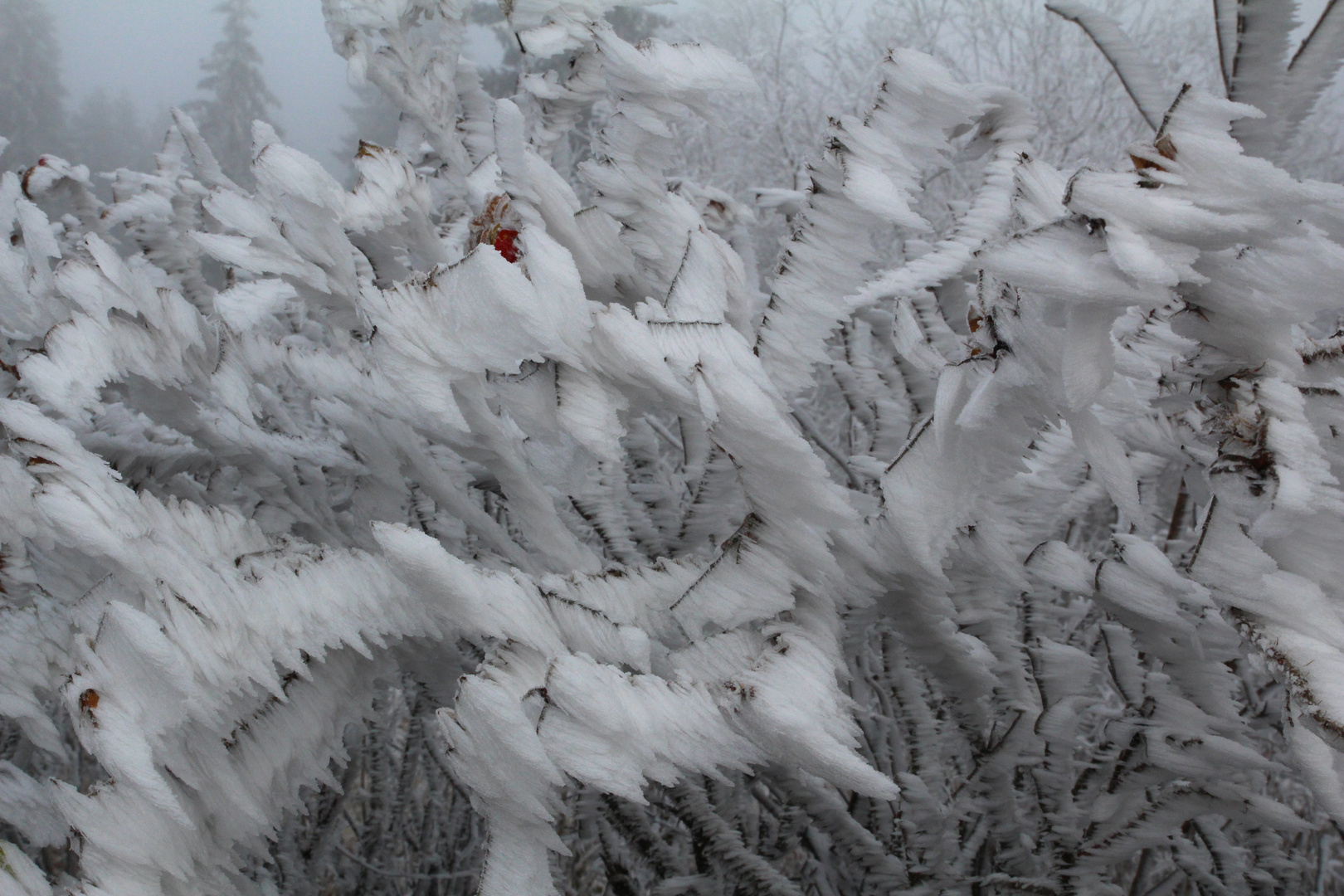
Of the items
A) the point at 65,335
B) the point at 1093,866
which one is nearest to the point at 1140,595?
the point at 1093,866

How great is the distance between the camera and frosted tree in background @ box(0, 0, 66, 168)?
16.3m

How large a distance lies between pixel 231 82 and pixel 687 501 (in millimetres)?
21414

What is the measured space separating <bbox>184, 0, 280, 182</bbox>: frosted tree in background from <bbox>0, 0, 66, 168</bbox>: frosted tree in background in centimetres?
256

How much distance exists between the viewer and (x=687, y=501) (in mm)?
795

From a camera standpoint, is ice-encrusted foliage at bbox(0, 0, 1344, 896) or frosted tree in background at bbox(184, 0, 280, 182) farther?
frosted tree in background at bbox(184, 0, 280, 182)

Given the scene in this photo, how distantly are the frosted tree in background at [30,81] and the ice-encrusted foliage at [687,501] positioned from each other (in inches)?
769

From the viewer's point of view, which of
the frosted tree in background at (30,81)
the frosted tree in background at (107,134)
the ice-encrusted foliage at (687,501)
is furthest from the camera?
the frosted tree in background at (107,134)

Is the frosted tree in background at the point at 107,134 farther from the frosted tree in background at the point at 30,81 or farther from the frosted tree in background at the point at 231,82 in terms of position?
the frosted tree in background at the point at 231,82

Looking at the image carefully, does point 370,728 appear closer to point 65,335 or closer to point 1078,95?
point 65,335

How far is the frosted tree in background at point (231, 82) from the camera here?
58.6ft

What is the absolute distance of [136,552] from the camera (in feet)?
1.56

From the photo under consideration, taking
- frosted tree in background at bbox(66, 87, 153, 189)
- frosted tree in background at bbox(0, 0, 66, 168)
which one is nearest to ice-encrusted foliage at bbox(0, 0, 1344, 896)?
frosted tree in background at bbox(0, 0, 66, 168)

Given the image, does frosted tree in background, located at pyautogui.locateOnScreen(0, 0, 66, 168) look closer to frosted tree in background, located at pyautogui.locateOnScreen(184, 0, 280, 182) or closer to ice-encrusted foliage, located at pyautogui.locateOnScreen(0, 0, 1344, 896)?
frosted tree in background, located at pyautogui.locateOnScreen(184, 0, 280, 182)

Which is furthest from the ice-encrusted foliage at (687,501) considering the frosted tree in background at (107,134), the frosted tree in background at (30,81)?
the frosted tree in background at (107,134)
